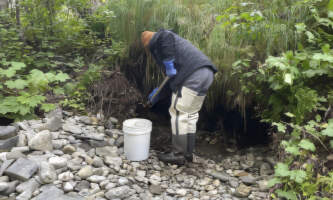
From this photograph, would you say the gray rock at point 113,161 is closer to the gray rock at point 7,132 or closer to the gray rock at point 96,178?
the gray rock at point 96,178

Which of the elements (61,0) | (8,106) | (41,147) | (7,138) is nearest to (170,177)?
(41,147)

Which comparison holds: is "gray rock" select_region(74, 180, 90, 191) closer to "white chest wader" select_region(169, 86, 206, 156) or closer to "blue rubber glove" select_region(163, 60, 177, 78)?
"white chest wader" select_region(169, 86, 206, 156)

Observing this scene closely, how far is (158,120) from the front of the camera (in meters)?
4.21

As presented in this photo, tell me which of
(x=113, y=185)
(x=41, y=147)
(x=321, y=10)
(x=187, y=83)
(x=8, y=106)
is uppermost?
(x=321, y=10)

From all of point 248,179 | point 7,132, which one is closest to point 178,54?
point 248,179

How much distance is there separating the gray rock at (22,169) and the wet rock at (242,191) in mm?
1783

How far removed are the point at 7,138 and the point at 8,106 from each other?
18.4 inches

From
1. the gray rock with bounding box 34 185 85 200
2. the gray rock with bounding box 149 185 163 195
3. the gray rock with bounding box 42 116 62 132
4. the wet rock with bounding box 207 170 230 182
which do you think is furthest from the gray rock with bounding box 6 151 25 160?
the wet rock with bounding box 207 170 230 182

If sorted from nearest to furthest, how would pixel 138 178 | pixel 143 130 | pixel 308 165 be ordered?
pixel 308 165, pixel 138 178, pixel 143 130

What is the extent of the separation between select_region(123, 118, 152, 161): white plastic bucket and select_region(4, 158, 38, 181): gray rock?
0.95 m

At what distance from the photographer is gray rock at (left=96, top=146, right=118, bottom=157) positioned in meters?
2.97

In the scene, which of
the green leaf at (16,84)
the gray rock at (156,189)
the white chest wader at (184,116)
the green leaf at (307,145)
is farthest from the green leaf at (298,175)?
the green leaf at (16,84)

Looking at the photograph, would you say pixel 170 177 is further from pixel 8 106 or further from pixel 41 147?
pixel 8 106

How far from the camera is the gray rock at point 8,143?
2512 mm
